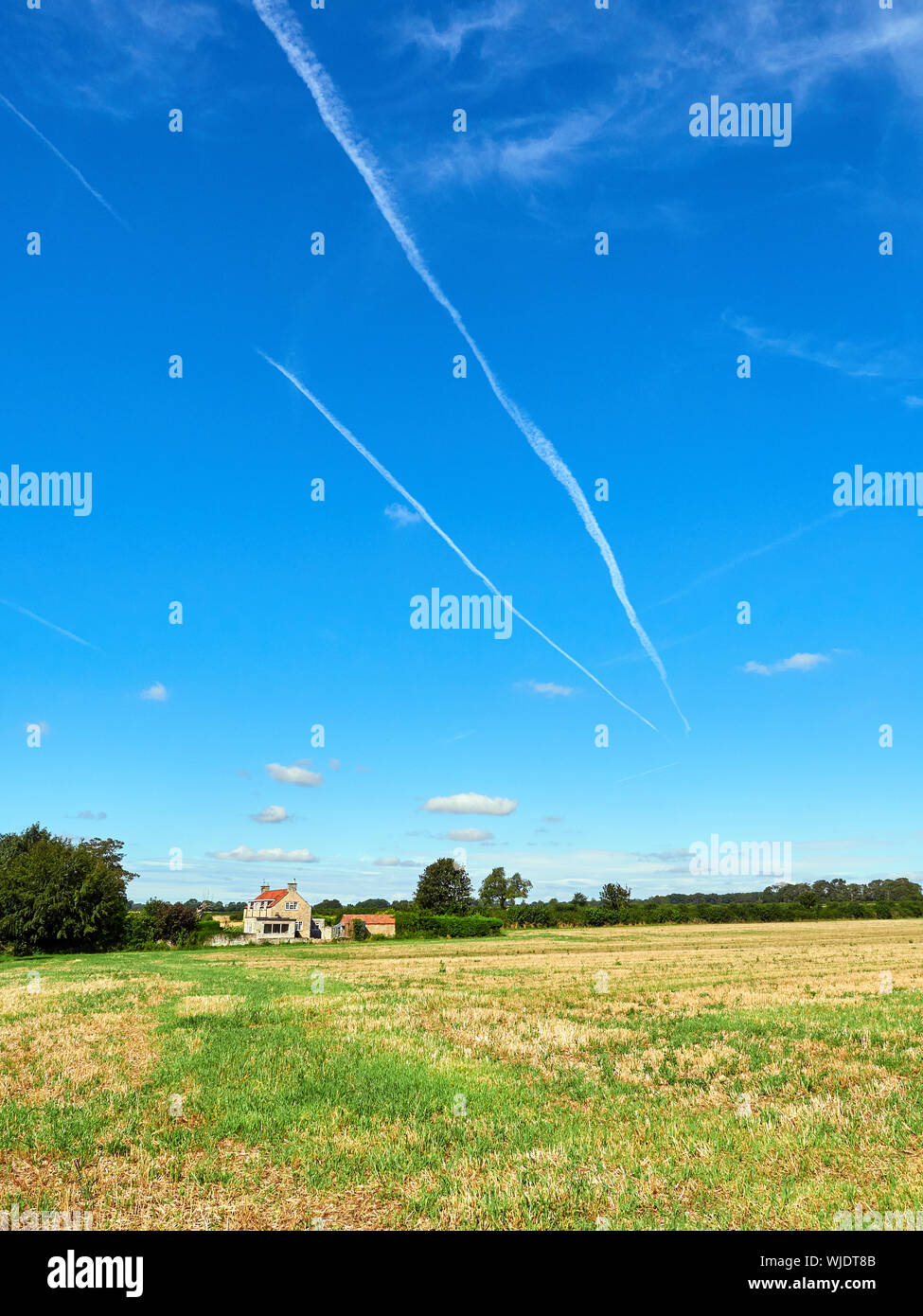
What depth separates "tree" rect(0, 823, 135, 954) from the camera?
8875cm

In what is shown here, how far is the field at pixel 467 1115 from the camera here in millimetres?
8531

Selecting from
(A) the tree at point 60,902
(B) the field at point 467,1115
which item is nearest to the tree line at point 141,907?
(A) the tree at point 60,902

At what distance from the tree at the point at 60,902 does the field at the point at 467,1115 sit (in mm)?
74212

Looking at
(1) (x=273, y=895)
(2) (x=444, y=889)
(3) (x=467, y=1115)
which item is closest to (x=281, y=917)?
(1) (x=273, y=895)

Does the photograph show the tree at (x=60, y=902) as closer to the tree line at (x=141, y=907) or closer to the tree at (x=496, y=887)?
the tree line at (x=141, y=907)

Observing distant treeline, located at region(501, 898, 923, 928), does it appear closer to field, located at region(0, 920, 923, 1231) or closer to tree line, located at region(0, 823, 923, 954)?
tree line, located at region(0, 823, 923, 954)

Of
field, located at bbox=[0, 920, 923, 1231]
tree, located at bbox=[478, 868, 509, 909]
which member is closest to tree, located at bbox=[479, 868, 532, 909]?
tree, located at bbox=[478, 868, 509, 909]

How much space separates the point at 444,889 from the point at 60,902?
69.6 meters

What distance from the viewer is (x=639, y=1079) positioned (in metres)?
14.2

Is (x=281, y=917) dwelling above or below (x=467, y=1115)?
below

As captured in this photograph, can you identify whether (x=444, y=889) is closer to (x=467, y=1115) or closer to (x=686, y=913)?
(x=686, y=913)

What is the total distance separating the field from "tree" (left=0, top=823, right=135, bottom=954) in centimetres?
7421

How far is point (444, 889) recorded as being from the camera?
143125 millimetres
